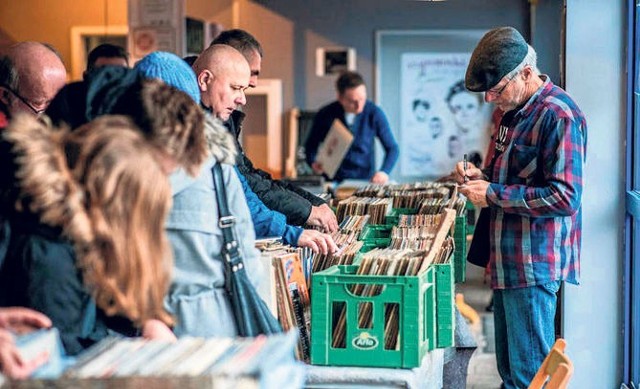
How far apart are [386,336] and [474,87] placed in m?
1.37

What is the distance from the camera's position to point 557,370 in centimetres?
329

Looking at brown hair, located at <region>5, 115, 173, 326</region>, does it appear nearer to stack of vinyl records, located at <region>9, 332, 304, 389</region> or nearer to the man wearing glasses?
stack of vinyl records, located at <region>9, 332, 304, 389</region>

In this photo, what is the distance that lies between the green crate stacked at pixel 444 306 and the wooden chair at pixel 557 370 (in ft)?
0.99

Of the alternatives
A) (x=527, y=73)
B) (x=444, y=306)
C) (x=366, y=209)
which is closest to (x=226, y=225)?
(x=444, y=306)

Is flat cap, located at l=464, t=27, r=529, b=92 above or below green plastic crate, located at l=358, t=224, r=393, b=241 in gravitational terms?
above

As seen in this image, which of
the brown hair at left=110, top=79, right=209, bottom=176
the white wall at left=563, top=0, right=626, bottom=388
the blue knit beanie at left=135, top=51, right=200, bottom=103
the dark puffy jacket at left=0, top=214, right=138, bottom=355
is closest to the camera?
the brown hair at left=110, top=79, right=209, bottom=176

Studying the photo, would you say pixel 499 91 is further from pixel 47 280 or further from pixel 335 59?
pixel 335 59

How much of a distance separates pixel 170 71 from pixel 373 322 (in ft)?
3.21

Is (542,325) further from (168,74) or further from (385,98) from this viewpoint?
(385,98)

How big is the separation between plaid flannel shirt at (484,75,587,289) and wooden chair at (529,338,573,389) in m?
0.70

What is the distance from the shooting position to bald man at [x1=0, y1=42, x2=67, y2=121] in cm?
411

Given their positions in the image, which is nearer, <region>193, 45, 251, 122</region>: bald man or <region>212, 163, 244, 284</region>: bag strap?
<region>212, 163, 244, 284</region>: bag strap

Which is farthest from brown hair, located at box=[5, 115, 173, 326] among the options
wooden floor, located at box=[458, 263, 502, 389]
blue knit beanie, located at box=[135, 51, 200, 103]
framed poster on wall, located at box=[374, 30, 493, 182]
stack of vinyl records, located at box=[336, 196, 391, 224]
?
framed poster on wall, located at box=[374, 30, 493, 182]

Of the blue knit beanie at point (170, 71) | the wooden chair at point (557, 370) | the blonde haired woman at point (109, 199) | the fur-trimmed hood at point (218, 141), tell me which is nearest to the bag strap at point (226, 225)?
the fur-trimmed hood at point (218, 141)
